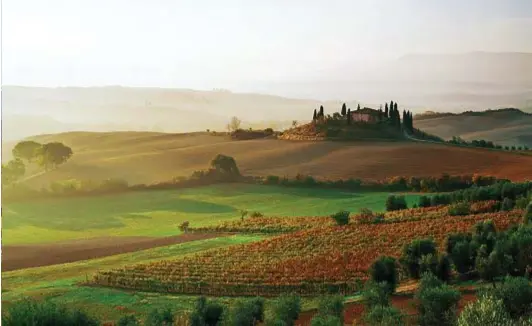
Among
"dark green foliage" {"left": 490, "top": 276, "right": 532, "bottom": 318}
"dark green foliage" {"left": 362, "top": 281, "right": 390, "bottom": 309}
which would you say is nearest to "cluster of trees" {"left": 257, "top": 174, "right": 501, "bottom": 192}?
"dark green foliage" {"left": 362, "top": 281, "right": 390, "bottom": 309}

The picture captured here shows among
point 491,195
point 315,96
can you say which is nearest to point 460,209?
point 491,195

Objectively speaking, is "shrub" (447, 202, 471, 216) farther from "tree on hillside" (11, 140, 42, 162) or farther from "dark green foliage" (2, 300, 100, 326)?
"tree on hillside" (11, 140, 42, 162)

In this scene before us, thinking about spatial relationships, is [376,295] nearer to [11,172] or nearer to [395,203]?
[395,203]

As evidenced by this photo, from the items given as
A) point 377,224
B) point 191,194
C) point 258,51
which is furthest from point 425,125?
point 191,194

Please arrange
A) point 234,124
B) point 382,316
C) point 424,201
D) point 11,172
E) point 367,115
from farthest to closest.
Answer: point 367,115, point 234,124, point 424,201, point 11,172, point 382,316

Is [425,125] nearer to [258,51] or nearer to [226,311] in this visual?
[258,51]

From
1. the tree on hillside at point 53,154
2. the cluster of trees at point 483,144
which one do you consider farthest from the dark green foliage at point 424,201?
the tree on hillside at point 53,154
